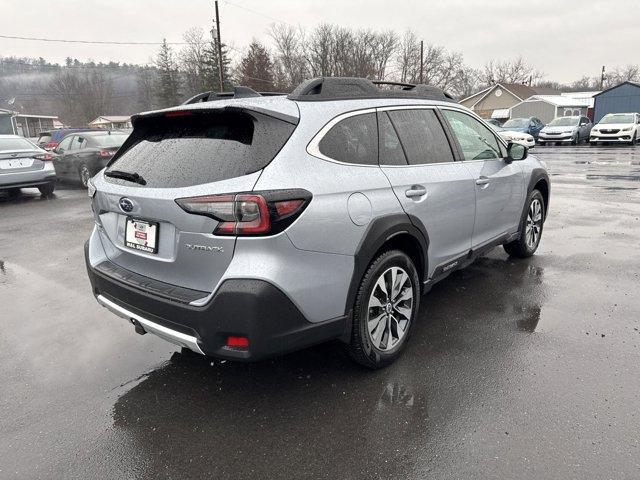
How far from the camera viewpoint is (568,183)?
11328 mm

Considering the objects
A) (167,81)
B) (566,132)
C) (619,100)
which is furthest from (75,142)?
(167,81)

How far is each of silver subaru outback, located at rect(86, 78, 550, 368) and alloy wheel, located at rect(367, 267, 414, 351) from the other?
0.01 metres

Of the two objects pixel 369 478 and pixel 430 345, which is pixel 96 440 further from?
pixel 430 345

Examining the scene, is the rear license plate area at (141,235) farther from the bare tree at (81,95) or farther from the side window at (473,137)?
the bare tree at (81,95)

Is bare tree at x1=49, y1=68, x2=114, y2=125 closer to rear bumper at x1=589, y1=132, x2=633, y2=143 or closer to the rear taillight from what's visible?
rear bumper at x1=589, y1=132, x2=633, y2=143

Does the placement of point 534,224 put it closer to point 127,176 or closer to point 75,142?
point 127,176

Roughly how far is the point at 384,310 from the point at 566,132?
88.5 ft

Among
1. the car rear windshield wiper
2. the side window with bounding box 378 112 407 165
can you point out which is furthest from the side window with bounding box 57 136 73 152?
the side window with bounding box 378 112 407 165

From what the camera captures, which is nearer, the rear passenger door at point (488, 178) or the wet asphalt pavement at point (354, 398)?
the wet asphalt pavement at point (354, 398)

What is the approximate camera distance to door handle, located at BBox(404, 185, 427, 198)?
3078 mm

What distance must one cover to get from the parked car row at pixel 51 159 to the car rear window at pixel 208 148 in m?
8.19

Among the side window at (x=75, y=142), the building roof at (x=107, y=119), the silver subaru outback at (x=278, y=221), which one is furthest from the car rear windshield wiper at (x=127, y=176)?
the building roof at (x=107, y=119)

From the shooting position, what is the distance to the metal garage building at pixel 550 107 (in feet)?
149

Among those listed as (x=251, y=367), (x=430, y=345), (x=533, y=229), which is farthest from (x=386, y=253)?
(x=533, y=229)
